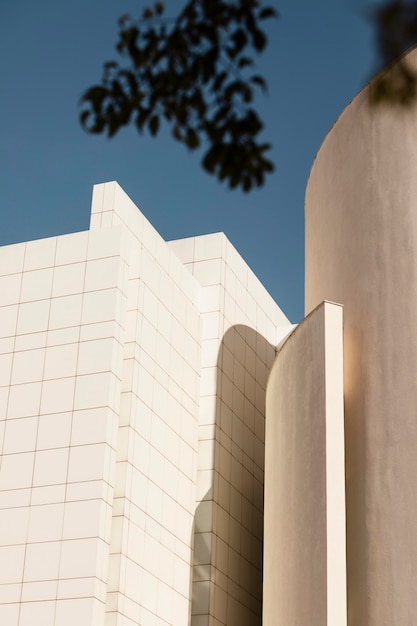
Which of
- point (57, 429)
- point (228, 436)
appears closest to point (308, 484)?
point (57, 429)

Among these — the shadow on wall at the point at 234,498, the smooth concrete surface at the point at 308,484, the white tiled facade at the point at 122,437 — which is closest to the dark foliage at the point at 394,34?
the smooth concrete surface at the point at 308,484

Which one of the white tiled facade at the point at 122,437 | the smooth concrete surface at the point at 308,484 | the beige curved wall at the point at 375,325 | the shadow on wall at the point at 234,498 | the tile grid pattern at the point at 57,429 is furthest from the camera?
the shadow on wall at the point at 234,498

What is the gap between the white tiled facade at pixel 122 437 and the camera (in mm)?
16969

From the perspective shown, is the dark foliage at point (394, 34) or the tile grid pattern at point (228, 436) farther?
the tile grid pattern at point (228, 436)

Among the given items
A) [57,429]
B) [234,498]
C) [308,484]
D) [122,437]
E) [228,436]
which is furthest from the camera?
[228,436]

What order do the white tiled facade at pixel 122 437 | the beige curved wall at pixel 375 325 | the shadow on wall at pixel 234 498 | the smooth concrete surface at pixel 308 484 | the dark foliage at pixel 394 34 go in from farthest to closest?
the shadow on wall at pixel 234 498
the white tiled facade at pixel 122 437
the smooth concrete surface at pixel 308 484
the beige curved wall at pixel 375 325
the dark foliage at pixel 394 34

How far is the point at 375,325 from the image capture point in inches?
653

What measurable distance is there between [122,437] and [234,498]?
4.30m

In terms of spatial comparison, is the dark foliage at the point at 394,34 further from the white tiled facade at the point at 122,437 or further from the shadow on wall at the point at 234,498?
the shadow on wall at the point at 234,498

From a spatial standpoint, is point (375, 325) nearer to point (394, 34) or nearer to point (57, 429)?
point (57, 429)

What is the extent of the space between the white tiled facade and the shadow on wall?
0.15 ft

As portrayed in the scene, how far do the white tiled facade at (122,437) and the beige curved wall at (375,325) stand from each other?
3.20m

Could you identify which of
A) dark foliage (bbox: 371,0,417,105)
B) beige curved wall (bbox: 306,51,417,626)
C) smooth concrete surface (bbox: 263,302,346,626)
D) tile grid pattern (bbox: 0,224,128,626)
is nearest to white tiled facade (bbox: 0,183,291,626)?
tile grid pattern (bbox: 0,224,128,626)

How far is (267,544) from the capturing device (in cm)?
1764
